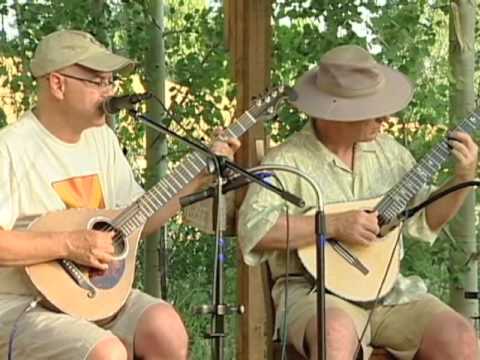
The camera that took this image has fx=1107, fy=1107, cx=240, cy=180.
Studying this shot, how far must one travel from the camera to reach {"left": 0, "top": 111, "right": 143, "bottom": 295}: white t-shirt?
259cm

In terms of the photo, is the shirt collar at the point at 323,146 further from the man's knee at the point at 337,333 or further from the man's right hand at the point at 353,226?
the man's knee at the point at 337,333

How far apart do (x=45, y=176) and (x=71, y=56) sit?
1.00 feet

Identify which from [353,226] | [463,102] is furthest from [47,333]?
[463,102]

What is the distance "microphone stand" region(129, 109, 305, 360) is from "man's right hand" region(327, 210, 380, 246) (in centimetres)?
42

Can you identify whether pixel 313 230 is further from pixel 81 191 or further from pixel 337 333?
pixel 81 191

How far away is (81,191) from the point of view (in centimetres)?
270

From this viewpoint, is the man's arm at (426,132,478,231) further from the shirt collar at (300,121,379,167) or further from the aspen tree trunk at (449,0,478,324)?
the aspen tree trunk at (449,0,478,324)

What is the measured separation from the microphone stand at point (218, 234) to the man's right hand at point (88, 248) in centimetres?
27

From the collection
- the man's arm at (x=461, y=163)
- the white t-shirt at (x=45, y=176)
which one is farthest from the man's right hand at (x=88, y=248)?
the man's arm at (x=461, y=163)

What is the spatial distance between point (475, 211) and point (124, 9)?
4.62ft

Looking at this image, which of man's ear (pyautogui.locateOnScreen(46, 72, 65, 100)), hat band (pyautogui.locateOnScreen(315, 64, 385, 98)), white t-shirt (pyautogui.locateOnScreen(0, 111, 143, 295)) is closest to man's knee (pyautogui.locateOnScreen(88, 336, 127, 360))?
white t-shirt (pyautogui.locateOnScreen(0, 111, 143, 295))

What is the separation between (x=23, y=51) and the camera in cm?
379

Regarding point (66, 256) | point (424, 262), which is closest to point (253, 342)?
point (424, 262)

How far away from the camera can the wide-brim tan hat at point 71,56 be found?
269 cm
